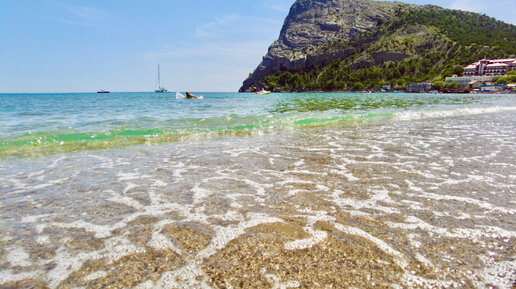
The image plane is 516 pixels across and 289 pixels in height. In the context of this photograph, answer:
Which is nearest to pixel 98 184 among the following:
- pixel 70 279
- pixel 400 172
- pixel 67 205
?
pixel 67 205

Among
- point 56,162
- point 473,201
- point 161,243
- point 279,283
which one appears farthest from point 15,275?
point 473,201

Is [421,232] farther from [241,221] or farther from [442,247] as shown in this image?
[241,221]

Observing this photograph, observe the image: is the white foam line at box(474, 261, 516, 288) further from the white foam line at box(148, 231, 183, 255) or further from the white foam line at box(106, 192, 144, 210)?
the white foam line at box(106, 192, 144, 210)

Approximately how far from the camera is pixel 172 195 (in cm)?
479

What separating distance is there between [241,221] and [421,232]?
222cm

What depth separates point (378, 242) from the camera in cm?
314

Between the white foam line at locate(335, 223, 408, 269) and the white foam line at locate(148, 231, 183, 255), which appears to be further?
the white foam line at locate(148, 231, 183, 255)

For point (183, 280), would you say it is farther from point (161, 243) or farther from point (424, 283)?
point (424, 283)

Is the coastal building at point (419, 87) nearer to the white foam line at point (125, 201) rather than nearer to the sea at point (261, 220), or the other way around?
the sea at point (261, 220)

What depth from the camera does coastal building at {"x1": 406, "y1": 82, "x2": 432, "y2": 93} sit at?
133 m

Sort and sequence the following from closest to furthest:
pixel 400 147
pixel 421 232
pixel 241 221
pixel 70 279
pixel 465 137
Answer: pixel 70 279 → pixel 421 232 → pixel 241 221 → pixel 400 147 → pixel 465 137

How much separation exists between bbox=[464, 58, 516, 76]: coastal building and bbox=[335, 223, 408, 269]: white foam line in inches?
6448

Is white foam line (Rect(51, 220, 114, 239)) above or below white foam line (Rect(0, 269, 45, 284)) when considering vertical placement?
above

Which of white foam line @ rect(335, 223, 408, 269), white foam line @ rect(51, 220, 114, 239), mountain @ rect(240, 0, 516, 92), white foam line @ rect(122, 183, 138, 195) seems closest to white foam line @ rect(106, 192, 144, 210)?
white foam line @ rect(122, 183, 138, 195)
